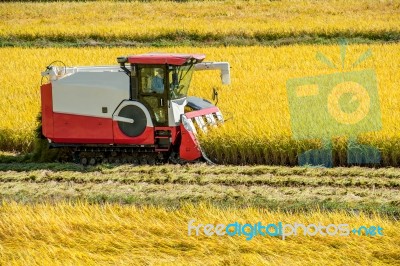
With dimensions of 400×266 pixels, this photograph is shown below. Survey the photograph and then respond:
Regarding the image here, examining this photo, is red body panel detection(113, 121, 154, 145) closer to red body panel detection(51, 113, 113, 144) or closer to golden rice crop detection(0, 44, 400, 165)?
red body panel detection(51, 113, 113, 144)

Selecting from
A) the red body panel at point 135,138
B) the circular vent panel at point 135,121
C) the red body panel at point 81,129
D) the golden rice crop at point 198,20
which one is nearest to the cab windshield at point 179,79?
the circular vent panel at point 135,121

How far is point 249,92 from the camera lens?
57.6 feet

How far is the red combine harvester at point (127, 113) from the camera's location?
44.2 ft

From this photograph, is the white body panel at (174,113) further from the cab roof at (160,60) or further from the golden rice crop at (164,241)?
the golden rice crop at (164,241)

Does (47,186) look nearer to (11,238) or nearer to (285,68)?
(11,238)

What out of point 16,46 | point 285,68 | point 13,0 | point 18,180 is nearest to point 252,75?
point 285,68

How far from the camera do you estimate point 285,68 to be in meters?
21.3

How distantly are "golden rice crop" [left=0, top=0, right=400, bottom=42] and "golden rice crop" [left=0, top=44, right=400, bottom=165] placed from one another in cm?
292

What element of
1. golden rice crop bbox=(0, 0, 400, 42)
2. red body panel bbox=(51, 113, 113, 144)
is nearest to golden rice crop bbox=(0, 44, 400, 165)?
red body panel bbox=(51, 113, 113, 144)

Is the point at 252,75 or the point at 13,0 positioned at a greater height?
the point at 13,0

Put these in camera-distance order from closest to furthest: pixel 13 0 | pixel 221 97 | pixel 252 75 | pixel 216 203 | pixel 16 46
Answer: pixel 216 203 < pixel 221 97 < pixel 252 75 < pixel 16 46 < pixel 13 0

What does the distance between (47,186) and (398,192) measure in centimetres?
458

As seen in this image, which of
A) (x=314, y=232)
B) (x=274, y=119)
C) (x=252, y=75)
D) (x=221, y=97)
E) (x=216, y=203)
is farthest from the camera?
(x=252, y=75)

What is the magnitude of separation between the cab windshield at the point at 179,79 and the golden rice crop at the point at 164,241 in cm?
401
